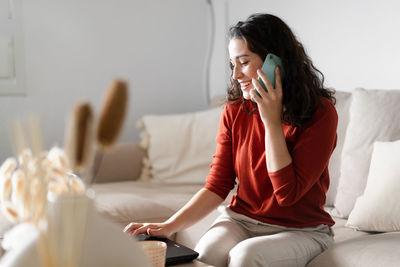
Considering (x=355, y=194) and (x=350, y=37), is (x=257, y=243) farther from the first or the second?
(x=350, y=37)

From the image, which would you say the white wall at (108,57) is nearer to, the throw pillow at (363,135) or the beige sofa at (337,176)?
the beige sofa at (337,176)

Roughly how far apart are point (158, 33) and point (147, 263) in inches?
105

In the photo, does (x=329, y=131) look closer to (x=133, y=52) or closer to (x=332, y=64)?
(x=332, y=64)

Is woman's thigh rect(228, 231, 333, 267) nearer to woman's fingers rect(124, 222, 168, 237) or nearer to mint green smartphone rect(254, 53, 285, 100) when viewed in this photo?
woman's fingers rect(124, 222, 168, 237)

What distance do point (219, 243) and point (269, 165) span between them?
0.25 m

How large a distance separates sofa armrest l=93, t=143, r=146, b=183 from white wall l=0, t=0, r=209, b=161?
44 centimetres

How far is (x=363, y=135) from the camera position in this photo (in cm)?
190

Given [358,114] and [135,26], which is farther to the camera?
[135,26]

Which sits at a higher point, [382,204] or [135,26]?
[135,26]

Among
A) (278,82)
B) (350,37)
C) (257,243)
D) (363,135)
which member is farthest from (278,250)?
(350,37)

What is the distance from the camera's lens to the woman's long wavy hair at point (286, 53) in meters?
1.48

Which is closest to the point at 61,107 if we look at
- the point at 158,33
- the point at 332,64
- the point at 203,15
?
the point at 158,33

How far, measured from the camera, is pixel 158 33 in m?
3.27

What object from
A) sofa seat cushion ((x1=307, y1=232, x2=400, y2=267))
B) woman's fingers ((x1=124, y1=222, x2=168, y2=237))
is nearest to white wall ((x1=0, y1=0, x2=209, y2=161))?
woman's fingers ((x1=124, y1=222, x2=168, y2=237))
